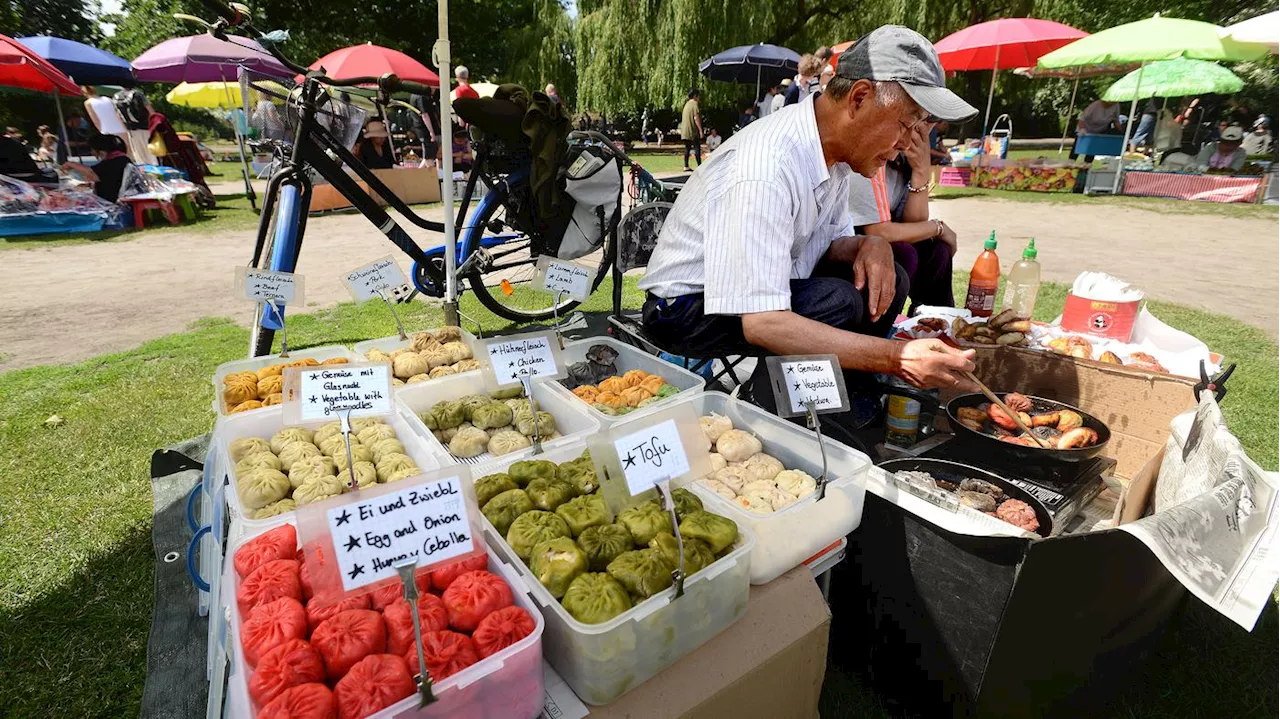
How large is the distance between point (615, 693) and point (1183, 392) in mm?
2137

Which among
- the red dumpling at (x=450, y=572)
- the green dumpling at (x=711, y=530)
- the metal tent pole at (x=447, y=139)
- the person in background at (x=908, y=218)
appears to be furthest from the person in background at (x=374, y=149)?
the green dumpling at (x=711, y=530)

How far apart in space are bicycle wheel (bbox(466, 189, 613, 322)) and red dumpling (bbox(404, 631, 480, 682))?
267cm

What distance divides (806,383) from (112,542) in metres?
2.61

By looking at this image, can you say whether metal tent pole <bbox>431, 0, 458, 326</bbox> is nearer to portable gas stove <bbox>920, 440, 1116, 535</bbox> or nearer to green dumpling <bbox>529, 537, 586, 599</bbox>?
green dumpling <bbox>529, 537, 586, 599</bbox>

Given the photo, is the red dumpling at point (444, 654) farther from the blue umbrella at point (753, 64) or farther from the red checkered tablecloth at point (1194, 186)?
the red checkered tablecloth at point (1194, 186)

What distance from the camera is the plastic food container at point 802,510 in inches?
56.5

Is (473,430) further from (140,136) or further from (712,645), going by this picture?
(140,136)

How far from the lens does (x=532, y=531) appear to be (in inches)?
52.7

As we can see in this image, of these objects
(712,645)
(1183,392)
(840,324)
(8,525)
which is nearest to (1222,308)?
(1183,392)

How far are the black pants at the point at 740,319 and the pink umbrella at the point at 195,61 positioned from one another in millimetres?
10295

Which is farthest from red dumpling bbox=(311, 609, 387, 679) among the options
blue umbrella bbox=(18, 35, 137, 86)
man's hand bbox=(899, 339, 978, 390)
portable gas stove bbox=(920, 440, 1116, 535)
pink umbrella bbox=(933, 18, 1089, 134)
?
blue umbrella bbox=(18, 35, 137, 86)

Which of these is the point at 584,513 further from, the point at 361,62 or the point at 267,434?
the point at 361,62

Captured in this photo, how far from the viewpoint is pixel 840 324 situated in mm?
2205

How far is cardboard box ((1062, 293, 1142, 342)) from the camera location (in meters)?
2.68
